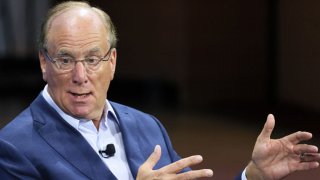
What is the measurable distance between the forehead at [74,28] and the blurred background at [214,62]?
20.2 ft

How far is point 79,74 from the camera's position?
238 centimetres

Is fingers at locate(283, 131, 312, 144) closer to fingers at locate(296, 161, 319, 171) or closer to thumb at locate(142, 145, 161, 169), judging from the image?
→ fingers at locate(296, 161, 319, 171)

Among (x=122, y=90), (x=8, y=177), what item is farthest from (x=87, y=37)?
(x=122, y=90)

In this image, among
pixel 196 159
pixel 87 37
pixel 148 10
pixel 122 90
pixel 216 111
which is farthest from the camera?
pixel 122 90

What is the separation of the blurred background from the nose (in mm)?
6165

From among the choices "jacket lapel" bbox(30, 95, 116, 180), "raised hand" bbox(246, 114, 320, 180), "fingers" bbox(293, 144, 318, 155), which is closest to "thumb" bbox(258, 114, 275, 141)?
"raised hand" bbox(246, 114, 320, 180)

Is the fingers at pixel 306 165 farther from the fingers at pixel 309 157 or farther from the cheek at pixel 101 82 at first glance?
the cheek at pixel 101 82

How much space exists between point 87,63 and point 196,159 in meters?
0.53

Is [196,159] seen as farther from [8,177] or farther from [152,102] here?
[152,102]

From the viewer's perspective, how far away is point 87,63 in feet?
7.94

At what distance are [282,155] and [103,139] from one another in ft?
2.16

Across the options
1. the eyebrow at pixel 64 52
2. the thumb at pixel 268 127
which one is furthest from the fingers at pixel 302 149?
the eyebrow at pixel 64 52

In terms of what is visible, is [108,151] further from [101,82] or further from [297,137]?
[297,137]

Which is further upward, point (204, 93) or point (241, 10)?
Result: point (241, 10)
